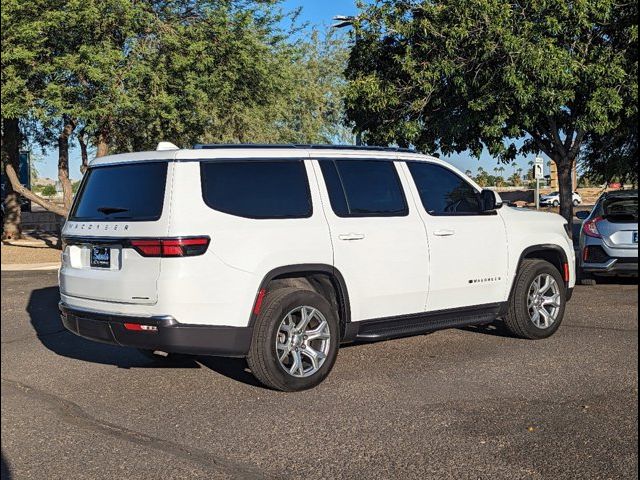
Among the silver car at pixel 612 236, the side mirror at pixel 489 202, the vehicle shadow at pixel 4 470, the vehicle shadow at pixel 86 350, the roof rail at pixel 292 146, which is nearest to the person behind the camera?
the vehicle shadow at pixel 4 470

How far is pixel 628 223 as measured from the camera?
10.7m

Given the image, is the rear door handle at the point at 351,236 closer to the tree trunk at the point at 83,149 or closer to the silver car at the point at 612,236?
the silver car at the point at 612,236

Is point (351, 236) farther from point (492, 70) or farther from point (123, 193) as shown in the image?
point (492, 70)

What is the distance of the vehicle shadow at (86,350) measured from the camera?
641 cm

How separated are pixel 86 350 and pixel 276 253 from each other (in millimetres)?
2774

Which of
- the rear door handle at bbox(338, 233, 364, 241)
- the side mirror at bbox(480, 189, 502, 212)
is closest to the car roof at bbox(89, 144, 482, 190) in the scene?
the side mirror at bbox(480, 189, 502, 212)

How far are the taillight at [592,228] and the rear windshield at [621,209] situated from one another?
0.18 m

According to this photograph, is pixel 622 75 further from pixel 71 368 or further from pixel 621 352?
→ pixel 71 368

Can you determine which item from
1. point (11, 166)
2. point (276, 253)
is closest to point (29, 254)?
point (11, 166)

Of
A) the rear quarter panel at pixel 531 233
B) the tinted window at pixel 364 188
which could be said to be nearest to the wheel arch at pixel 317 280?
the tinted window at pixel 364 188

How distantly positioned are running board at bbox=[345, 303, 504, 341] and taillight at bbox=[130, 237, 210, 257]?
4.87 ft

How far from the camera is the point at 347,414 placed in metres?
4.90

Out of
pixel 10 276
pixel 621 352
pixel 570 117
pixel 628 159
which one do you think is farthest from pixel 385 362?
pixel 628 159

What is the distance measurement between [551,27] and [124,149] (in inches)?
456
